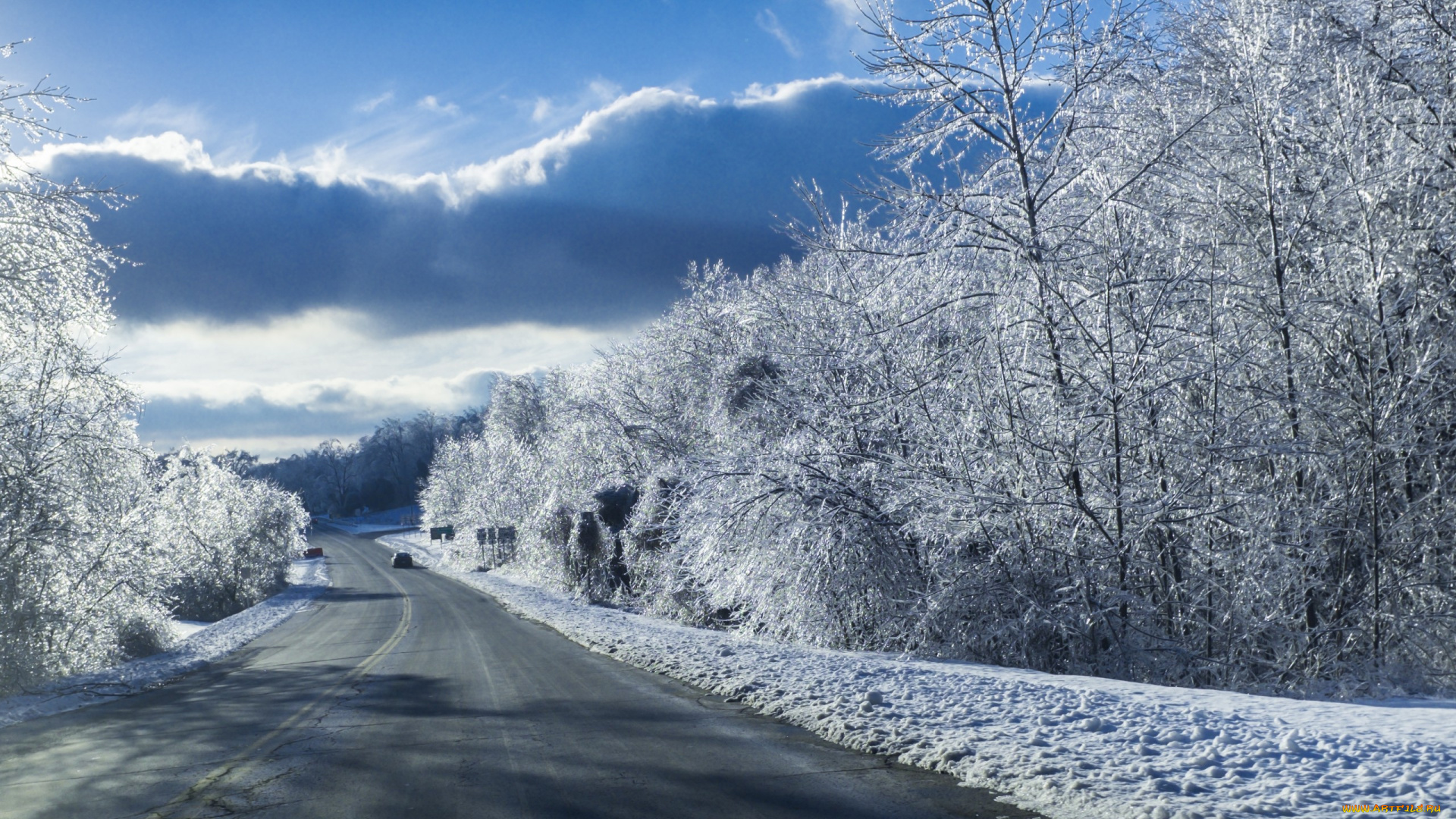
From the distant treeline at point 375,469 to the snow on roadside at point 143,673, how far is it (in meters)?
94.8

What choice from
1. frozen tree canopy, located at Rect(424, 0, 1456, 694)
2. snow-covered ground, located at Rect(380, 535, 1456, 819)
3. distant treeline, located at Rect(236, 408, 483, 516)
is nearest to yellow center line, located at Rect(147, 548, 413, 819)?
snow-covered ground, located at Rect(380, 535, 1456, 819)

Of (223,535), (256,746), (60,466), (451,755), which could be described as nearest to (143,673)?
(60,466)

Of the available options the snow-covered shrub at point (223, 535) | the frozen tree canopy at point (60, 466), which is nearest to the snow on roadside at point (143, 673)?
the frozen tree canopy at point (60, 466)

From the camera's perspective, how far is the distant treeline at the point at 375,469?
132000 millimetres

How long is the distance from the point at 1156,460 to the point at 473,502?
171 feet

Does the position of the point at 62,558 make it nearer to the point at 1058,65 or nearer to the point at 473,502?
the point at 1058,65

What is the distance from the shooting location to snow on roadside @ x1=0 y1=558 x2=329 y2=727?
11.5 meters

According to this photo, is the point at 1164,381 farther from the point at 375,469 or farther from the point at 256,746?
the point at 375,469

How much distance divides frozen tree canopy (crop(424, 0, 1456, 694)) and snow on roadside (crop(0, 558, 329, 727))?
932cm

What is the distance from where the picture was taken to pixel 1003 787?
5.29m

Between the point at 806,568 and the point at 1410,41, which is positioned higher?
the point at 1410,41

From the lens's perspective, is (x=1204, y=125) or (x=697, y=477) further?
(x=697, y=477)

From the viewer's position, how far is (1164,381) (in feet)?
31.2

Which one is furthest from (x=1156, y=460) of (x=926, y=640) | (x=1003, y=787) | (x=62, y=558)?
(x=62, y=558)
